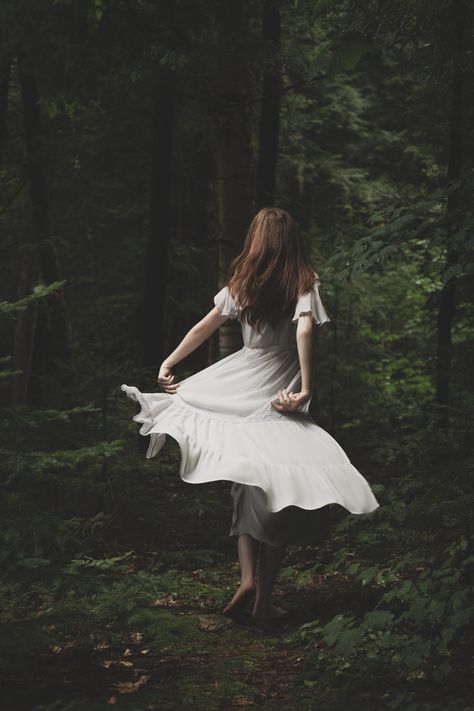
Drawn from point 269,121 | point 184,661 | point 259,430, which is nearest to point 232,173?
point 269,121

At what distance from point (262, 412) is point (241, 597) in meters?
1.12

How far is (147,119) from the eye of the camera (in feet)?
37.6

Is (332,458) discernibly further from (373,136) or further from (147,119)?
(373,136)

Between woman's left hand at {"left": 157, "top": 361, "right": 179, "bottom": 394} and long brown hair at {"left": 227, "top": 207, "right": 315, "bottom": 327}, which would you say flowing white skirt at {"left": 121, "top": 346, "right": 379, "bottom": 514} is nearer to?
woman's left hand at {"left": 157, "top": 361, "right": 179, "bottom": 394}

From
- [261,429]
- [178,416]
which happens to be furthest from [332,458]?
[178,416]

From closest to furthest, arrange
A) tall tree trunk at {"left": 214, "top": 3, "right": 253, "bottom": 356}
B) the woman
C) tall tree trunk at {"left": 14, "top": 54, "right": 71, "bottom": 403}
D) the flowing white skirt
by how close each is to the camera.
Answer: the flowing white skirt < the woman < tall tree trunk at {"left": 214, "top": 3, "right": 253, "bottom": 356} < tall tree trunk at {"left": 14, "top": 54, "right": 71, "bottom": 403}

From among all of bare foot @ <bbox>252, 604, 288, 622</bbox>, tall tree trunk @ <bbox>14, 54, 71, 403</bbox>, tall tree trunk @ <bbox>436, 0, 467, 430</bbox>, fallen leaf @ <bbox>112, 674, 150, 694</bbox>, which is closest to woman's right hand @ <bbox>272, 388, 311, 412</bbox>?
bare foot @ <bbox>252, 604, 288, 622</bbox>

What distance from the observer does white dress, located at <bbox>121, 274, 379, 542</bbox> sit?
4801mm

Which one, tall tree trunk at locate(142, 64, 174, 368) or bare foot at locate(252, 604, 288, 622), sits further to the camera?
tall tree trunk at locate(142, 64, 174, 368)

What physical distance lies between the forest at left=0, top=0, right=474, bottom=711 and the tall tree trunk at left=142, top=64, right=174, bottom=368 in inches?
1.2

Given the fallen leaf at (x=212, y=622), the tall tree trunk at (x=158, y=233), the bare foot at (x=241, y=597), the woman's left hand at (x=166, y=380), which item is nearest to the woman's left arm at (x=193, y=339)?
the woman's left hand at (x=166, y=380)

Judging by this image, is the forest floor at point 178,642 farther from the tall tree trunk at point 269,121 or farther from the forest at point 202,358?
the tall tree trunk at point 269,121

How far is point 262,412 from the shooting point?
5.24 meters

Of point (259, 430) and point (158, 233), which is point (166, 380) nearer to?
point (259, 430)
